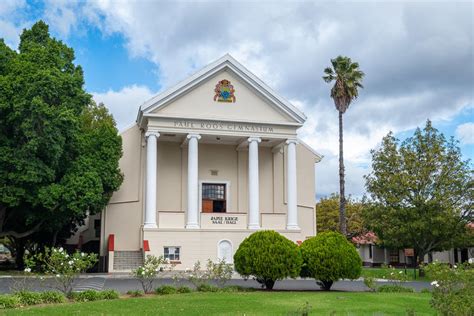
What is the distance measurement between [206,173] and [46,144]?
1159 centimetres

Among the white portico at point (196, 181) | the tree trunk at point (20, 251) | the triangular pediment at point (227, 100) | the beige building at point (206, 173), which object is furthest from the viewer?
the tree trunk at point (20, 251)

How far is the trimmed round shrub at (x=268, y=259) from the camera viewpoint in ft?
69.4

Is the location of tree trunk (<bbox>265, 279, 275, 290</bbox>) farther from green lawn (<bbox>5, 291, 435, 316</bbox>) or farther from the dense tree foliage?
the dense tree foliage

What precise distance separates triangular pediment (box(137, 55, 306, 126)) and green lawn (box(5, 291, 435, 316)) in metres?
16.3

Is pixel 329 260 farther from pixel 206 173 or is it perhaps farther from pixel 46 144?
pixel 206 173

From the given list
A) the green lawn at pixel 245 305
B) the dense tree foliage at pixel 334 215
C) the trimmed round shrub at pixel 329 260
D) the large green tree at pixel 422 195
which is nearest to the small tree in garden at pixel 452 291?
the green lawn at pixel 245 305

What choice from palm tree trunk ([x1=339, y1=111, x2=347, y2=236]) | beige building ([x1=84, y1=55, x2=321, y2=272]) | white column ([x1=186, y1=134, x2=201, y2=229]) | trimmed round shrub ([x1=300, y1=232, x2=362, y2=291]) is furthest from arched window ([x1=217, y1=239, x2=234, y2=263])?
trimmed round shrub ([x1=300, y1=232, x2=362, y2=291])

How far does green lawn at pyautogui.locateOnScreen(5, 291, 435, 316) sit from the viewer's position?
14.1 m

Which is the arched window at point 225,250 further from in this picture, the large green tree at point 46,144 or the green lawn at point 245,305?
the green lawn at point 245,305

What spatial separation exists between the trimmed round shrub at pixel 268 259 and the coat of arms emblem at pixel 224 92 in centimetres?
1373

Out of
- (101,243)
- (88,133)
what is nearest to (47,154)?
(88,133)

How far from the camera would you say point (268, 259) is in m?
21.2

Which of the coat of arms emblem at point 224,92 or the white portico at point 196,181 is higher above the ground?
the coat of arms emblem at point 224,92

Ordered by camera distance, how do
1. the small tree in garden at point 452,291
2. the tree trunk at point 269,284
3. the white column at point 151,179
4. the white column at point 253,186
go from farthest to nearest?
the white column at point 253,186, the white column at point 151,179, the tree trunk at point 269,284, the small tree in garden at point 452,291
